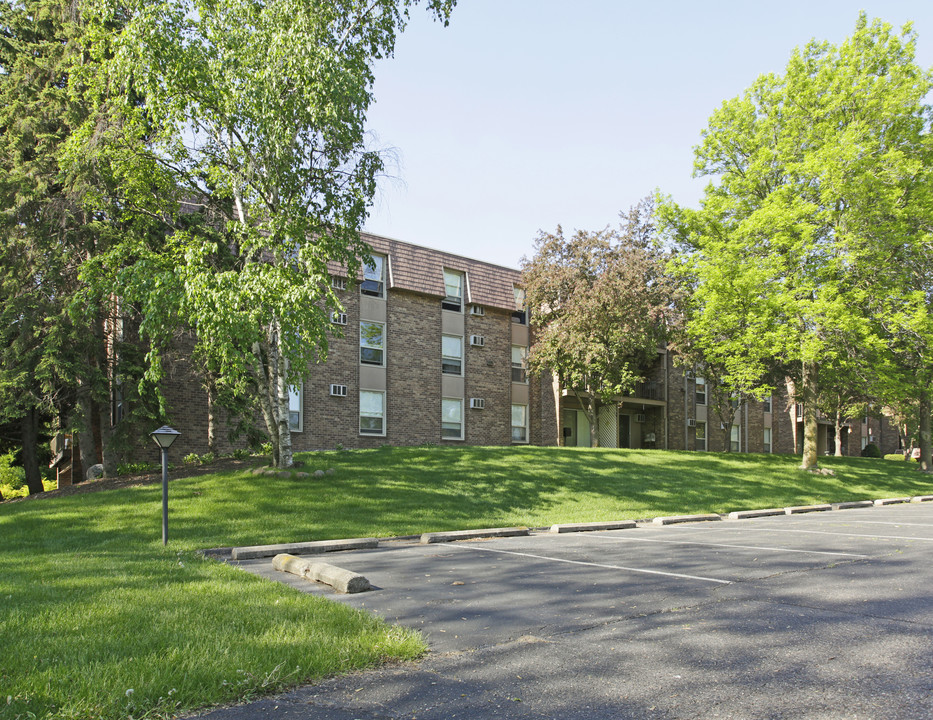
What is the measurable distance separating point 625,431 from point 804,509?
19000 mm

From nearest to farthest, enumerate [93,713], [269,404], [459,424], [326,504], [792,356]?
1. [93,713]
2. [326,504]
3. [269,404]
4. [792,356]
5. [459,424]

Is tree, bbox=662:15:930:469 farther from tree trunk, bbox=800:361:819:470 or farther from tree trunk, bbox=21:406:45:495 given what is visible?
tree trunk, bbox=21:406:45:495

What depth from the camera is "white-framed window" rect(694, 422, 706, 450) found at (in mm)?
38684

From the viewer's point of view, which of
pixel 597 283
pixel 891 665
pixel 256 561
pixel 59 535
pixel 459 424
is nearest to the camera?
pixel 891 665

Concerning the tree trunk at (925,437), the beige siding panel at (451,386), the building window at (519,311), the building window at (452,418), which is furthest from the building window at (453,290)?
the tree trunk at (925,437)

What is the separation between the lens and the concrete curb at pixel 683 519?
570 inches

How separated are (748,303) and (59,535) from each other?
63.2 ft

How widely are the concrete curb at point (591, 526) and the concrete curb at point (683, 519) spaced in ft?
2.96

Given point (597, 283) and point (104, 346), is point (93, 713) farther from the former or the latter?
point (597, 283)

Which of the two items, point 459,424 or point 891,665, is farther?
point 459,424

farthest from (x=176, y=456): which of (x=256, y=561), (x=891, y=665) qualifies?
(x=891, y=665)

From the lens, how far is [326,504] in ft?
45.0

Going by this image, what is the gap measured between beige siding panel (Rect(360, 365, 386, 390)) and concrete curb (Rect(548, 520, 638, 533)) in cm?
1395

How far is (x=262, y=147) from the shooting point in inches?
556
